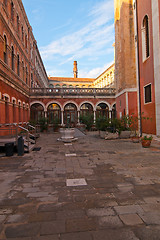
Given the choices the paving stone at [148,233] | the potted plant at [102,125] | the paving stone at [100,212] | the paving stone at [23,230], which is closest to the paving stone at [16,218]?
the paving stone at [23,230]

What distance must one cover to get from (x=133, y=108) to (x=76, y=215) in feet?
50.6

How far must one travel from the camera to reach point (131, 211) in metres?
2.62

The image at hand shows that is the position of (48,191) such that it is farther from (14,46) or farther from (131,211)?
(14,46)

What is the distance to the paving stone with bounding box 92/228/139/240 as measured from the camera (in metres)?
2.04

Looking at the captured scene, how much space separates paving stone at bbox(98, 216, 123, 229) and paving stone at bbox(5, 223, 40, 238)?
2.92 feet

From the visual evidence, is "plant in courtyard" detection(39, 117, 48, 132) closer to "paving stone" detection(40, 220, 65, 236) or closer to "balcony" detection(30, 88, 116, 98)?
"balcony" detection(30, 88, 116, 98)

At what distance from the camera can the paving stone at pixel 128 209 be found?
2615mm

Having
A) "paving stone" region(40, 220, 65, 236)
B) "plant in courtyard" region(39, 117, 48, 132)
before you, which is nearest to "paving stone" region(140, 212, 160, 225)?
"paving stone" region(40, 220, 65, 236)

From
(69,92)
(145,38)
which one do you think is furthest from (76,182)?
(69,92)

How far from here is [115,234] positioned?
2.10 meters

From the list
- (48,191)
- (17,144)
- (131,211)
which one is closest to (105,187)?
(131,211)

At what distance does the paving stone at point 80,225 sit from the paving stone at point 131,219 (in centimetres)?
45

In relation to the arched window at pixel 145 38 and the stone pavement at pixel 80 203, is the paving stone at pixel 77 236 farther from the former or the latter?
the arched window at pixel 145 38

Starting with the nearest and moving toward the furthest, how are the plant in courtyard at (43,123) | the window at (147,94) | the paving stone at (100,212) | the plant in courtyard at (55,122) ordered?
the paving stone at (100,212)
the window at (147,94)
the plant in courtyard at (43,123)
the plant in courtyard at (55,122)
